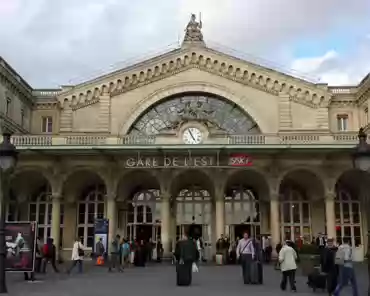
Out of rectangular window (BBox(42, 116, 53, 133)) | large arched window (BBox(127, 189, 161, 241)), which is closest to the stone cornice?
rectangular window (BBox(42, 116, 53, 133))

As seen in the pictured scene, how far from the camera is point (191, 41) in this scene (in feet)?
130

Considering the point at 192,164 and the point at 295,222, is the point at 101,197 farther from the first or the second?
the point at 295,222

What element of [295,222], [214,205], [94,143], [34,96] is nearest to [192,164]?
[214,205]

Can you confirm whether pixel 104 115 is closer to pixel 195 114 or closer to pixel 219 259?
pixel 195 114

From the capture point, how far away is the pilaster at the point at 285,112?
37625mm

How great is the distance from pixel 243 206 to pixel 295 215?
3.83 m

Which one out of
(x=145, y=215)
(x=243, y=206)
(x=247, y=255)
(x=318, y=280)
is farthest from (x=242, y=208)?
(x=318, y=280)

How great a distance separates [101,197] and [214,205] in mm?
8363

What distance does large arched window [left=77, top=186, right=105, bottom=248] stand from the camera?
36.5m

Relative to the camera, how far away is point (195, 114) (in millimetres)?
37875

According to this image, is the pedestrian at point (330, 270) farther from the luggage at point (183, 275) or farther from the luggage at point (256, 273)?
the luggage at point (183, 275)

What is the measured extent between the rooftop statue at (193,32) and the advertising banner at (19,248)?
973 inches

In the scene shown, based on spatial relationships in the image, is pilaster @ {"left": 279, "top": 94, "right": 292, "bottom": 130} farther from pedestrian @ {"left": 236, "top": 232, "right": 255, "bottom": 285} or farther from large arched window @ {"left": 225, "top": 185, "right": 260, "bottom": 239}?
pedestrian @ {"left": 236, "top": 232, "right": 255, "bottom": 285}

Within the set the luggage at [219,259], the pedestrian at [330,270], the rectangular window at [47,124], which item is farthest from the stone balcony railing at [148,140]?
the pedestrian at [330,270]
